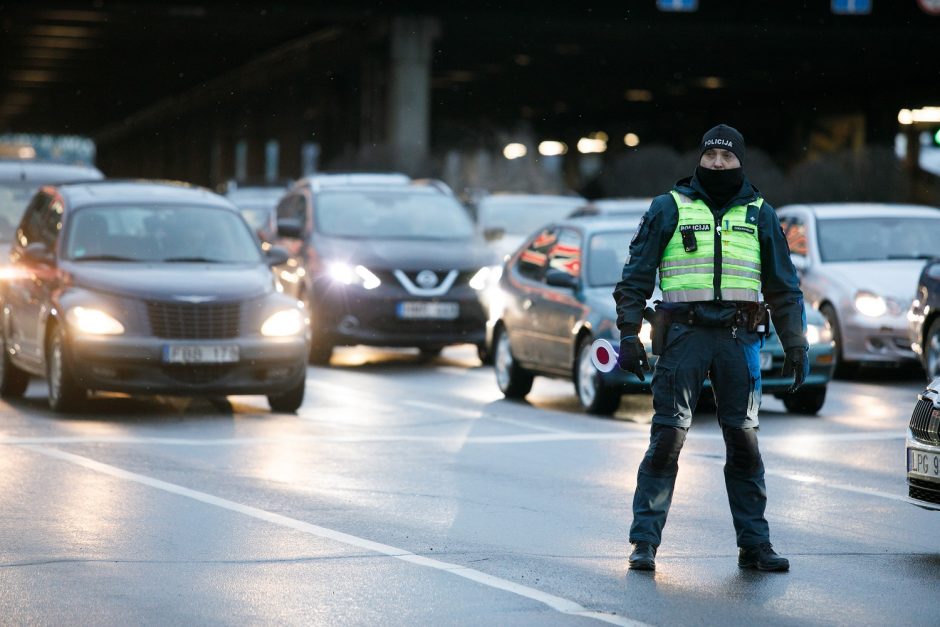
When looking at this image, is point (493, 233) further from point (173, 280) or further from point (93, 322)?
point (93, 322)

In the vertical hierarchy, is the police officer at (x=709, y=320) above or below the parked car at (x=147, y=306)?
above

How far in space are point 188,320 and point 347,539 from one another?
5426 millimetres

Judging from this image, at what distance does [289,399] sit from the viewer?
46.1 ft

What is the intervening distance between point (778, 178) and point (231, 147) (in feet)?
176

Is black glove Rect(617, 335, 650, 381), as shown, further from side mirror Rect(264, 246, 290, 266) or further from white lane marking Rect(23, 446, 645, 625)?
side mirror Rect(264, 246, 290, 266)

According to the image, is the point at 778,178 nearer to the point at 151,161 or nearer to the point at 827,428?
the point at 827,428

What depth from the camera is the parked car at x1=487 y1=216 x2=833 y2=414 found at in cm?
1402

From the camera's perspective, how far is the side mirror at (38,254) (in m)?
14.2

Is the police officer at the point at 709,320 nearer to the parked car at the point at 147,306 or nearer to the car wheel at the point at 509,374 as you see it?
the parked car at the point at 147,306

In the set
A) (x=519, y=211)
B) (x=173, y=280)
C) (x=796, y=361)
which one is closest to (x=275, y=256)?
(x=173, y=280)

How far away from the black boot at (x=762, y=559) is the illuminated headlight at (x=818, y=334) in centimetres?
683

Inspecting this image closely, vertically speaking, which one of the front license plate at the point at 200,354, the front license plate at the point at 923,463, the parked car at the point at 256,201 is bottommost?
the parked car at the point at 256,201

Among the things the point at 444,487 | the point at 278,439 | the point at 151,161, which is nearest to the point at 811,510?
the point at 444,487

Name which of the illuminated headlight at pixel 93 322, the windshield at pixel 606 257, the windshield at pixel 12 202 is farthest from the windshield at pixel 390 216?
the illuminated headlight at pixel 93 322
